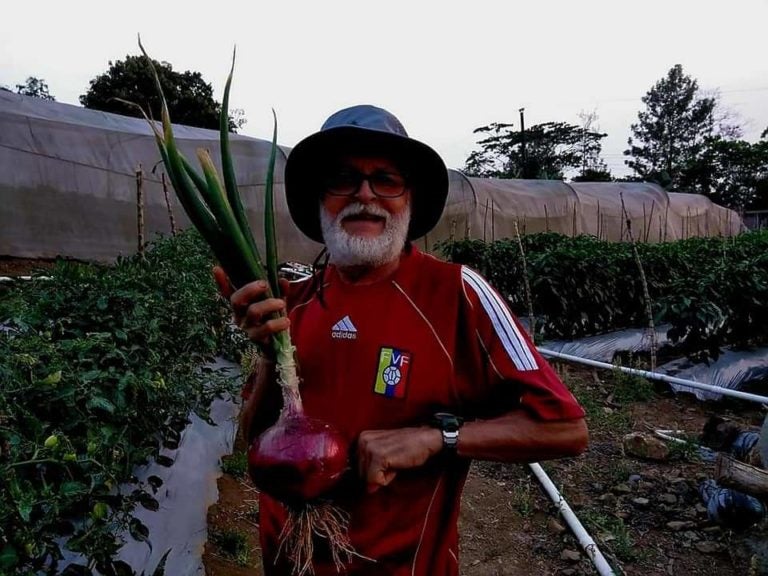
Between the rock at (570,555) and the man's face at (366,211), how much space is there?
232 cm

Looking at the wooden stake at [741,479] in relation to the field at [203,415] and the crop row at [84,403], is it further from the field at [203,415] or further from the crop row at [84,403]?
the crop row at [84,403]

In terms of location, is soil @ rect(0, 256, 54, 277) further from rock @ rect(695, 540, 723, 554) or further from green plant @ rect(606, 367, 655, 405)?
rock @ rect(695, 540, 723, 554)

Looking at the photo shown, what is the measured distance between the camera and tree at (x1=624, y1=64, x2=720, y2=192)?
159 feet

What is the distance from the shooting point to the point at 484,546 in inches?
122

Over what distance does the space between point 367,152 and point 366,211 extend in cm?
14

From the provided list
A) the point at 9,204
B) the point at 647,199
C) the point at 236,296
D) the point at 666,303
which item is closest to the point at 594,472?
the point at 666,303

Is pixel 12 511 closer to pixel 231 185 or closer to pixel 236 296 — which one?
pixel 236 296

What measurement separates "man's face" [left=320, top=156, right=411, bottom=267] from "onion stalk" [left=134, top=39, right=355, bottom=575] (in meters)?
0.20

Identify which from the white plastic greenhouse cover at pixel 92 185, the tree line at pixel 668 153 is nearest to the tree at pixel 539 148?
the tree line at pixel 668 153

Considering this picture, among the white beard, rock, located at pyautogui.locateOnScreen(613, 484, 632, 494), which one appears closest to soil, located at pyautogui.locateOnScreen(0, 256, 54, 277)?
rock, located at pyautogui.locateOnScreen(613, 484, 632, 494)

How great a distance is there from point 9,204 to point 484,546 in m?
10.3

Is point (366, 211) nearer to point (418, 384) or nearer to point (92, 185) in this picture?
point (418, 384)

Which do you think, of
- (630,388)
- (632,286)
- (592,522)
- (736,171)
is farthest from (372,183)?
(736,171)

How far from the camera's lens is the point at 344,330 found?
133cm
